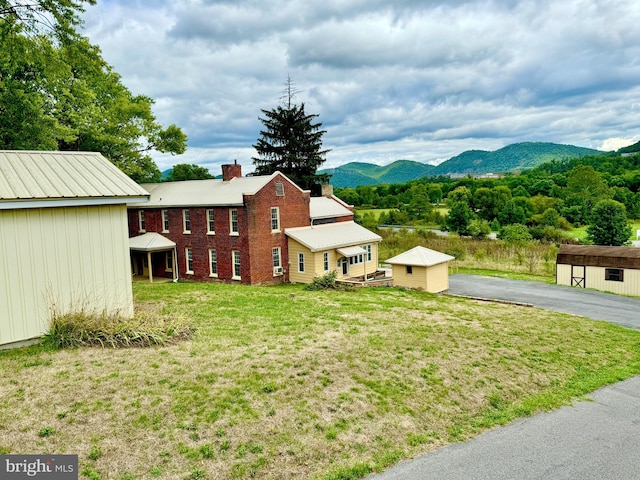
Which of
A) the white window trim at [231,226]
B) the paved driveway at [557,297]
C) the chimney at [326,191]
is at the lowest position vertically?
the paved driveway at [557,297]

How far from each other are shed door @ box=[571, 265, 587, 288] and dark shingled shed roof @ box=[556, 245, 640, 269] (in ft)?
1.00

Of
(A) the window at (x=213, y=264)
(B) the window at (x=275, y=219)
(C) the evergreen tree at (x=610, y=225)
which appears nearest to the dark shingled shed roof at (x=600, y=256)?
(C) the evergreen tree at (x=610, y=225)

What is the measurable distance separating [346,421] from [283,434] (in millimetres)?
1170

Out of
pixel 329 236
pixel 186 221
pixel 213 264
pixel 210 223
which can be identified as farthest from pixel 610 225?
pixel 186 221

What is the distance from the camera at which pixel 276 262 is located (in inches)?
1101

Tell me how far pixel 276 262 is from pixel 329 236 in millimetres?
3907

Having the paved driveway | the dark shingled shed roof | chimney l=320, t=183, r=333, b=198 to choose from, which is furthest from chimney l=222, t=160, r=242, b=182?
the dark shingled shed roof

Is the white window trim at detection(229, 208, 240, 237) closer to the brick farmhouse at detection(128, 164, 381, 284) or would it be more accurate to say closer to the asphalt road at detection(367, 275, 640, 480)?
the brick farmhouse at detection(128, 164, 381, 284)

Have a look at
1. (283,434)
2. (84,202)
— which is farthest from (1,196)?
(283,434)

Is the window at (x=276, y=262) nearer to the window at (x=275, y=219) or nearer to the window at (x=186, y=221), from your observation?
the window at (x=275, y=219)

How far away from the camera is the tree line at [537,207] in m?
45.8

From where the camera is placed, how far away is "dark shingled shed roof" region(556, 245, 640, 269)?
28.3 metres

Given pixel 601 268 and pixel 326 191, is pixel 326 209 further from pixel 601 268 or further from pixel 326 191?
pixel 601 268

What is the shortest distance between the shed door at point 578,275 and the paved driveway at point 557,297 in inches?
50.2
